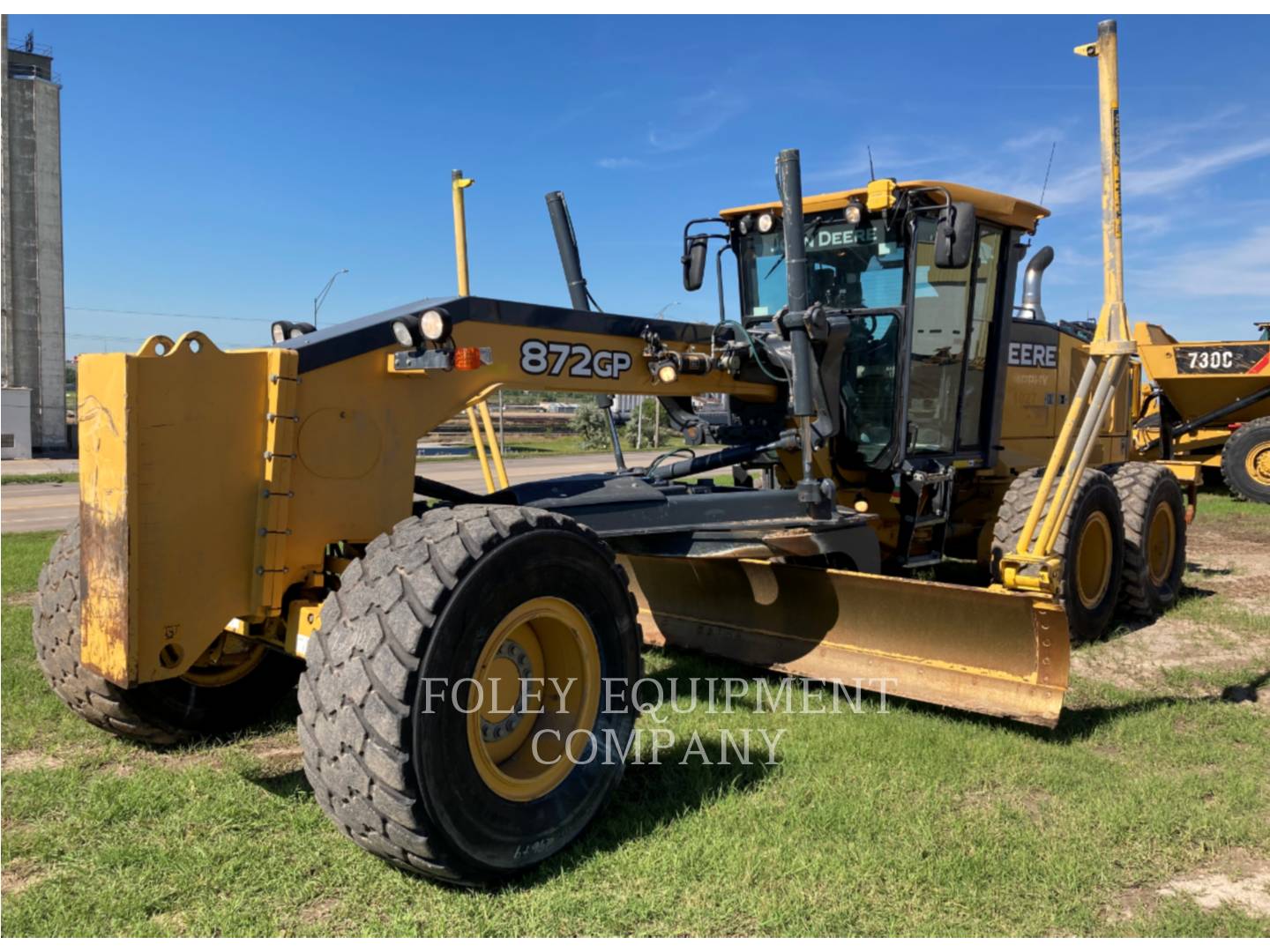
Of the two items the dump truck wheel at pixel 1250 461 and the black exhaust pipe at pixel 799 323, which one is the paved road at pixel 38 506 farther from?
the dump truck wheel at pixel 1250 461

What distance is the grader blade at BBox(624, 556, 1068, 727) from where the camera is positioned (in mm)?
4777

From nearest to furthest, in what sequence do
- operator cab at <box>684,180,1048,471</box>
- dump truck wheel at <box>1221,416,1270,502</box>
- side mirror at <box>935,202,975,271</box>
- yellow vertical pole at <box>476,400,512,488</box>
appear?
side mirror at <box>935,202,975,271</box> < yellow vertical pole at <box>476,400,512,488</box> < operator cab at <box>684,180,1048,471</box> < dump truck wheel at <box>1221,416,1270,502</box>

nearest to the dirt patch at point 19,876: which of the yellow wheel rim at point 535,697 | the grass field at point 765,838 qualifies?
the grass field at point 765,838

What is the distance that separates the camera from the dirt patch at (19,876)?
3.34 metres

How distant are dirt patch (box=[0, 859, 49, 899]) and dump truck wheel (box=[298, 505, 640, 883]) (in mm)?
1064

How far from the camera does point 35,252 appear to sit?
31.8 meters

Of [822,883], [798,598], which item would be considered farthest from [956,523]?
[822,883]

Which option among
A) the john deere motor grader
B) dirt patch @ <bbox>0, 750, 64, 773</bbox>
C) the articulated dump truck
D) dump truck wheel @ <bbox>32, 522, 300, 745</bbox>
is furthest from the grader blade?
the articulated dump truck

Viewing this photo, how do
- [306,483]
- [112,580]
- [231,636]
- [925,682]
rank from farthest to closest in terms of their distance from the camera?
1. [925,682]
2. [231,636]
3. [306,483]
4. [112,580]

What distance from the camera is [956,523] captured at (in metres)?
7.56

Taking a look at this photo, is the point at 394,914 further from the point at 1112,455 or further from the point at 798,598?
the point at 1112,455

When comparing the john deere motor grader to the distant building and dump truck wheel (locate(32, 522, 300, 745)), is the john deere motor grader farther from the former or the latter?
the distant building

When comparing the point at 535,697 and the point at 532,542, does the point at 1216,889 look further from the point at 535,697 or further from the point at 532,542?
the point at 532,542
